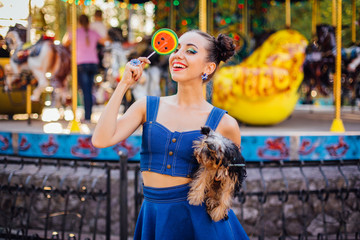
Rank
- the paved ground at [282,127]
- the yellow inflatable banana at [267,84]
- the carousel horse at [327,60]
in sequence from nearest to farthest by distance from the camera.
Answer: the paved ground at [282,127] < the yellow inflatable banana at [267,84] < the carousel horse at [327,60]

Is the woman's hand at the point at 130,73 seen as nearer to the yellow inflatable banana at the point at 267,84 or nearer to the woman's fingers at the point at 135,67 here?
the woman's fingers at the point at 135,67

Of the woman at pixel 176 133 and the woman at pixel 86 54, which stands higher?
the woman at pixel 86 54

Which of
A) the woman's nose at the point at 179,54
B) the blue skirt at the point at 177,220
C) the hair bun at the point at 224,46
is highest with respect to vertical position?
the hair bun at the point at 224,46

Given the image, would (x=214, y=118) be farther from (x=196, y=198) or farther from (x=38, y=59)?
(x=38, y=59)

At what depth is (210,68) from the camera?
1832 millimetres

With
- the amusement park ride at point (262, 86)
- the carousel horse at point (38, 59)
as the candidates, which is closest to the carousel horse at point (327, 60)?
the amusement park ride at point (262, 86)

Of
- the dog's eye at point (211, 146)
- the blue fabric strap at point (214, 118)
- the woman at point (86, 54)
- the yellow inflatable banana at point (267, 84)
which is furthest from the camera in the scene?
the woman at point (86, 54)

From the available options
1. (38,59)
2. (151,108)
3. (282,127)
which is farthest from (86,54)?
(151,108)

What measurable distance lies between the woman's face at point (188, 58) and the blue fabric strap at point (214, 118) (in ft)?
0.61

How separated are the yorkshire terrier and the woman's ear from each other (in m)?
0.34

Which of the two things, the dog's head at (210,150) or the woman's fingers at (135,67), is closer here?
the dog's head at (210,150)

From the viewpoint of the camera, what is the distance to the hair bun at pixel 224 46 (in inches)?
71.8

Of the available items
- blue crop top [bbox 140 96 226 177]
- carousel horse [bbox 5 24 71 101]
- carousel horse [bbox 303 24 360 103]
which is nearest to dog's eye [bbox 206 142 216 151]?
blue crop top [bbox 140 96 226 177]

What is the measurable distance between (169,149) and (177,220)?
0.99ft
